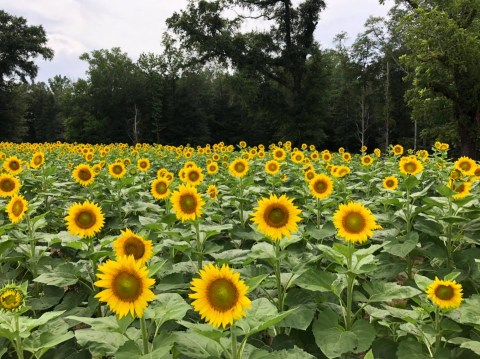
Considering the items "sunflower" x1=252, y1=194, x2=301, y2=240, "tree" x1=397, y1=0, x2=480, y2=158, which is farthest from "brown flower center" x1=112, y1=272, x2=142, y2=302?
"tree" x1=397, y1=0, x2=480, y2=158

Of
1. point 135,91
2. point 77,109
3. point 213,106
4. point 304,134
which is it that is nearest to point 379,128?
point 304,134

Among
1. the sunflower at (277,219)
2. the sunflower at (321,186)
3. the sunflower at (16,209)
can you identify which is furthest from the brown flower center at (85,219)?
the sunflower at (321,186)

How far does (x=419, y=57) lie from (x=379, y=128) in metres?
23.4

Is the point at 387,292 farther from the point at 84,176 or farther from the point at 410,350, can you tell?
the point at 84,176

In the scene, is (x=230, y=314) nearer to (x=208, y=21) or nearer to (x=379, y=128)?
(x=208, y=21)

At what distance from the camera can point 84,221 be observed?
2799 mm

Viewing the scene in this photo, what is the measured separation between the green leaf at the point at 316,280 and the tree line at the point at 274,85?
25.5m

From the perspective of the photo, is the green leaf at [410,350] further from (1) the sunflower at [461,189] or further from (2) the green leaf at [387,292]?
(1) the sunflower at [461,189]

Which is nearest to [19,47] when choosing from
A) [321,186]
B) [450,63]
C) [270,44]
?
[270,44]

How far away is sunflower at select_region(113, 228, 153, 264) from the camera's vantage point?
2008 millimetres

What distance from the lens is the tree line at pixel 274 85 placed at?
2578cm

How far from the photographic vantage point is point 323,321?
7.30ft

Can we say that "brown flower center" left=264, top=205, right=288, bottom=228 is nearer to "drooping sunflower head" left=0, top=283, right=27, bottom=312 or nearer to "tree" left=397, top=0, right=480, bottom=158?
"drooping sunflower head" left=0, top=283, right=27, bottom=312

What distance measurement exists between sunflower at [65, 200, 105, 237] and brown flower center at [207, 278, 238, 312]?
1.42m
